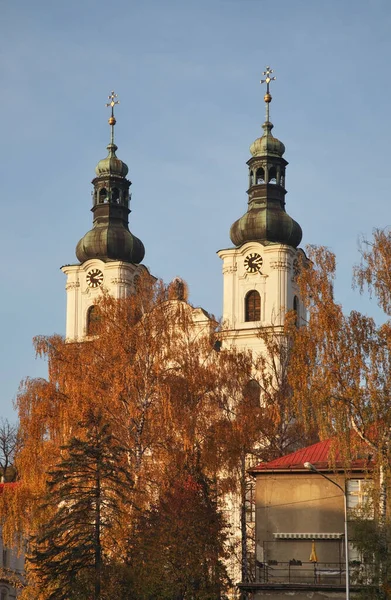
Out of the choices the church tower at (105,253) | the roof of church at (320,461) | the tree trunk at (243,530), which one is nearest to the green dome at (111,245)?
the church tower at (105,253)

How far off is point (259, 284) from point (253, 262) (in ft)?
5.33

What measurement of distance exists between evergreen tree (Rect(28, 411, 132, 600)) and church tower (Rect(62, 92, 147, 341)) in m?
38.9

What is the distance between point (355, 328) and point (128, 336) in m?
13.0

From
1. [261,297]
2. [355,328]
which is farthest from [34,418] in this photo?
[261,297]

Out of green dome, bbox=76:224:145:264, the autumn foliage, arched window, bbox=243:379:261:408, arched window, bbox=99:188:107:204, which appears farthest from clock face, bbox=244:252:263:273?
the autumn foliage

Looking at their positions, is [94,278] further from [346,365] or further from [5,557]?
[346,365]

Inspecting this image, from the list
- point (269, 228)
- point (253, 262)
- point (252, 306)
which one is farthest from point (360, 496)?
point (269, 228)

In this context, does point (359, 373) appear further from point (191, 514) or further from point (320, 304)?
point (191, 514)

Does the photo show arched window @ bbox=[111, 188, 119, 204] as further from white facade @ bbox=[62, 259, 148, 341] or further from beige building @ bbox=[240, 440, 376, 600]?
beige building @ bbox=[240, 440, 376, 600]

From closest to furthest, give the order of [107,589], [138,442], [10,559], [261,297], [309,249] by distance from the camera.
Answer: [107,589] < [309,249] < [138,442] < [10,559] < [261,297]

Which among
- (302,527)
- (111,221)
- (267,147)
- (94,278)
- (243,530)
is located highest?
(267,147)

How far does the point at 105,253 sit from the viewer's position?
8269 centimetres

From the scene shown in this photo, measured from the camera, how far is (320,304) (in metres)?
40.8

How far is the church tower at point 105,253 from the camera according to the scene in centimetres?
8144
